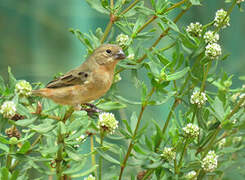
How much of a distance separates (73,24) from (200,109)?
1.05 m

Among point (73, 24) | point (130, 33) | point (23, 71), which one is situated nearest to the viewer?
point (130, 33)

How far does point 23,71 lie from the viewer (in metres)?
1.44

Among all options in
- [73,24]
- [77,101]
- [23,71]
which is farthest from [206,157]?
[73,24]

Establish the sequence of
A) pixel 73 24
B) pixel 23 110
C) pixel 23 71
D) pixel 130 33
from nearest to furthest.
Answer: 1. pixel 23 110
2. pixel 130 33
3. pixel 23 71
4. pixel 73 24

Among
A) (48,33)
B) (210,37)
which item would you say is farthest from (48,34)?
(210,37)

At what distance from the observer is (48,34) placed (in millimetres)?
1639

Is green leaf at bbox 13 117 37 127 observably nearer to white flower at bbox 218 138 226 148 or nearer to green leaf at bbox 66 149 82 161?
green leaf at bbox 66 149 82 161

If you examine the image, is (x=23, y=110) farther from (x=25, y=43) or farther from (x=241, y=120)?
(x=25, y=43)

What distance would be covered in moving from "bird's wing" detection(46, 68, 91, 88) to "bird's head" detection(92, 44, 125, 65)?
29 millimetres

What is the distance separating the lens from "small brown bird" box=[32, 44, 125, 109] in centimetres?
60

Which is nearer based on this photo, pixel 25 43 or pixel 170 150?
pixel 170 150

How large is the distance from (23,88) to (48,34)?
1145mm

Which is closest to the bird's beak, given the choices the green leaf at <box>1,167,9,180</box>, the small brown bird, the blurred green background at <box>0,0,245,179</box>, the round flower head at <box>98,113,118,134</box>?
the small brown bird

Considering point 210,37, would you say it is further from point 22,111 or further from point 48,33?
point 48,33
